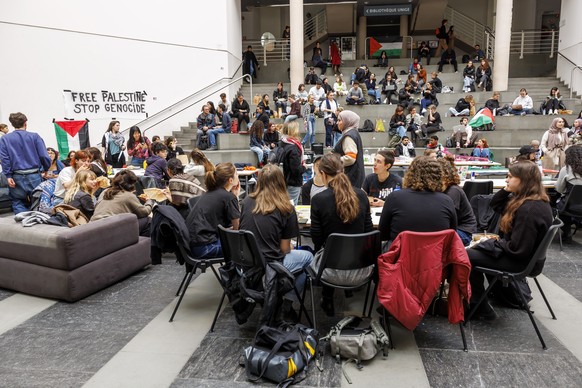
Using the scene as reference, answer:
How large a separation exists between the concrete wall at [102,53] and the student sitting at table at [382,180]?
10517 mm

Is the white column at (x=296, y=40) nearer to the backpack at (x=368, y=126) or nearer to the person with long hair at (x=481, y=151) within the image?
the backpack at (x=368, y=126)

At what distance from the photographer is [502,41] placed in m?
15.8

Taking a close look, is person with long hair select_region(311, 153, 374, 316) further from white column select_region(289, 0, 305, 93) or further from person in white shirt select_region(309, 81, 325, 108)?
white column select_region(289, 0, 305, 93)

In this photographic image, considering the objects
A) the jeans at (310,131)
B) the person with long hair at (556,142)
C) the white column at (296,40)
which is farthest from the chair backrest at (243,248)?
the white column at (296,40)

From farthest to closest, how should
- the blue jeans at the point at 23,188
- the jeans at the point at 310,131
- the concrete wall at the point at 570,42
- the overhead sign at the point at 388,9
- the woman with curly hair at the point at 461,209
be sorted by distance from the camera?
the overhead sign at the point at 388,9
the concrete wall at the point at 570,42
the jeans at the point at 310,131
the blue jeans at the point at 23,188
the woman with curly hair at the point at 461,209

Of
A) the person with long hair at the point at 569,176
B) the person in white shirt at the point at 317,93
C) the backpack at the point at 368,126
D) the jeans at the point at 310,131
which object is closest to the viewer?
the person with long hair at the point at 569,176

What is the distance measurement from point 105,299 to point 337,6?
812 inches

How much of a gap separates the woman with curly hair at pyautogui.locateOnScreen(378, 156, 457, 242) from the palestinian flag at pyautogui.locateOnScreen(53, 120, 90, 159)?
9.23m

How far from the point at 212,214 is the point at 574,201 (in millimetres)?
4600

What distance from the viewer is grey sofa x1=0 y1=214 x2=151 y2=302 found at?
4223 mm

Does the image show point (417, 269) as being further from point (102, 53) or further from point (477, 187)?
point (102, 53)

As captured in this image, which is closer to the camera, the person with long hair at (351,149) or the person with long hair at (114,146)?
the person with long hair at (351,149)

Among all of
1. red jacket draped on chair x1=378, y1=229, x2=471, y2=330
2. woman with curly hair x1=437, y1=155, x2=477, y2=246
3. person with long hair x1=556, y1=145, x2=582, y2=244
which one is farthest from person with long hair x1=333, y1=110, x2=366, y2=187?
person with long hair x1=556, y1=145, x2=582, y2=244

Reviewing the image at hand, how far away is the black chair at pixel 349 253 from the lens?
10.9 ft
